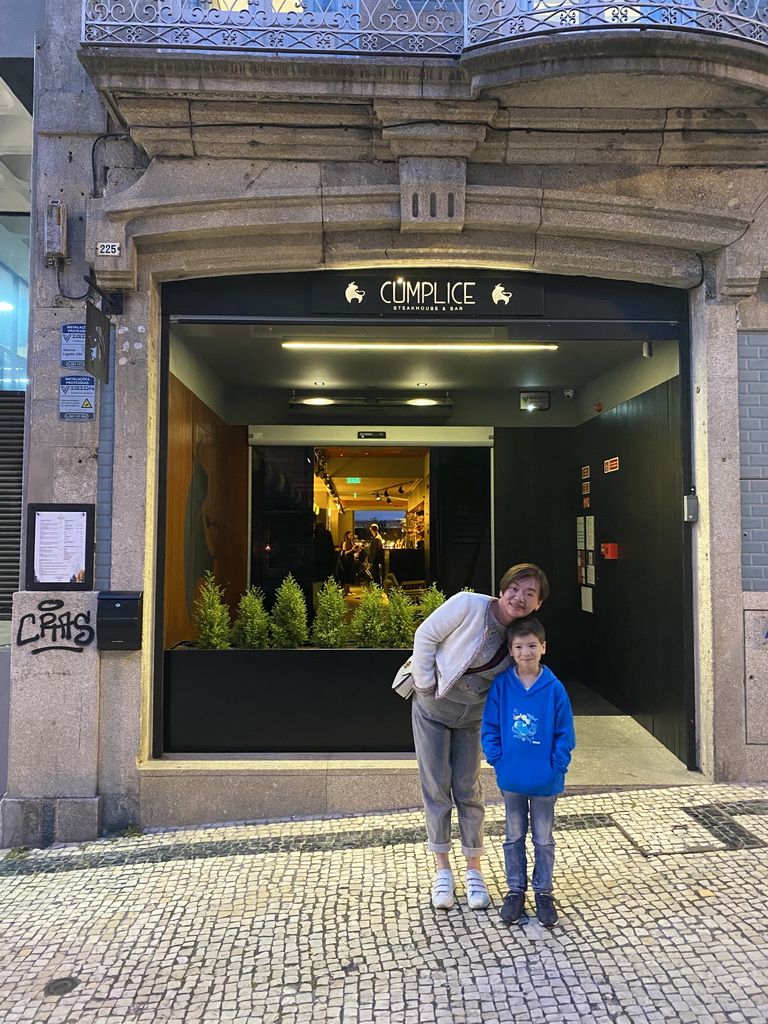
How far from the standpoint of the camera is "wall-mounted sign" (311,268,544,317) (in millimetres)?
5465

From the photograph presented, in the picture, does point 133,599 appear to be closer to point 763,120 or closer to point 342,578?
point 342,578

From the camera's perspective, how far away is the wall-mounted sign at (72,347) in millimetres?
5074

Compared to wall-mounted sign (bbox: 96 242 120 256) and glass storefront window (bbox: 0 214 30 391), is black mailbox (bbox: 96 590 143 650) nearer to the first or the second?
wall-mounted sign (bbox: 96 242 120 256)

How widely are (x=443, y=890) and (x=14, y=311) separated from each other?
6318 mm

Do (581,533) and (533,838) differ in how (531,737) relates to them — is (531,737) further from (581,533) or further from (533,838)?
(581,533)

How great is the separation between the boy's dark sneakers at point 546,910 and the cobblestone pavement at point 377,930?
0.16 ft

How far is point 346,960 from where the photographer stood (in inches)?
125

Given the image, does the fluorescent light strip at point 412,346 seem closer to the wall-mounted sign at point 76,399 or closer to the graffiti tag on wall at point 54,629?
the wall-mounted sign at point 76,399

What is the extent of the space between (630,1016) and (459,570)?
649cm

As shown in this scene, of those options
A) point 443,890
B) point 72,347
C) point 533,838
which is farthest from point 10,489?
point 533,838

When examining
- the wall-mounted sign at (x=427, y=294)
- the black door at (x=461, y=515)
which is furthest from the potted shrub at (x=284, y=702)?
the black door at (x=461, y=515)

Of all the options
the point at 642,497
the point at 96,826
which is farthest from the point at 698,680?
the point at 96,826

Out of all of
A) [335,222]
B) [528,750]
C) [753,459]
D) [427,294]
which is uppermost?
[335,222]

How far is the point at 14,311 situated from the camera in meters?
6.58
